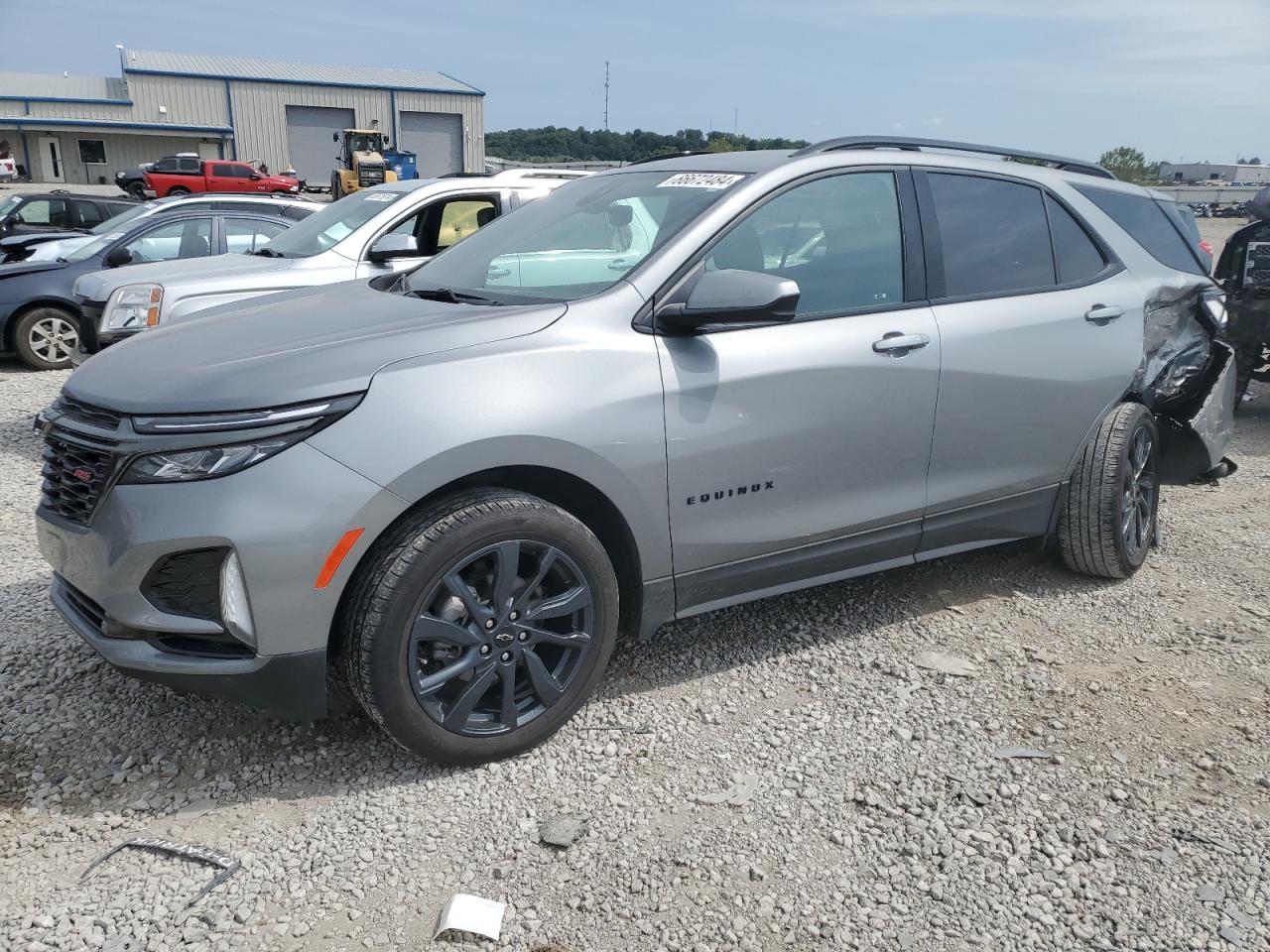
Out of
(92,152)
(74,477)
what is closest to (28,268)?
(74,477)

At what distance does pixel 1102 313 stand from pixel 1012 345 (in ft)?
2.01

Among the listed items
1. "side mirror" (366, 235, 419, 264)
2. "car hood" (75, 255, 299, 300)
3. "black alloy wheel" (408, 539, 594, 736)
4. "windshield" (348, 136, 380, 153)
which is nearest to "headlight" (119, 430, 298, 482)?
"black alloy wheel" (408, 539, 594, 736)

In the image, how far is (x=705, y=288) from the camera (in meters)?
2.99

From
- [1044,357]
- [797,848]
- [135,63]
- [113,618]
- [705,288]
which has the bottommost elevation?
[797,848]

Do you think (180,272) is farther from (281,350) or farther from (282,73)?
(282,73)

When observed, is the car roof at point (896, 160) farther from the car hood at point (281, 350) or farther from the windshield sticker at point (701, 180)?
the car hood at point (281, 350)

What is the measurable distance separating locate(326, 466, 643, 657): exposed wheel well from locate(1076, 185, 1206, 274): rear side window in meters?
2.72

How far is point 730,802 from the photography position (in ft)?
9.28

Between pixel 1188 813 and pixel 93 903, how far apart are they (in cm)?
289

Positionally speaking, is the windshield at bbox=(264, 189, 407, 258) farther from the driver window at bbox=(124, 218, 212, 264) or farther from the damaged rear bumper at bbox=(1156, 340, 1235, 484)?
the damaged rear bumper at bbox=(1156, 340, 1235, 484)

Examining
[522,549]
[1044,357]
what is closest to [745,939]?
[522,549]

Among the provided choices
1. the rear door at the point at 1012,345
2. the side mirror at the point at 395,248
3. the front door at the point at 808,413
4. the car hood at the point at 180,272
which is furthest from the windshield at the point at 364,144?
the front door at the point at 808,413

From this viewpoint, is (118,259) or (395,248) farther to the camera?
(118,259)

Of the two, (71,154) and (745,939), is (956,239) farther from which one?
(71,154)
